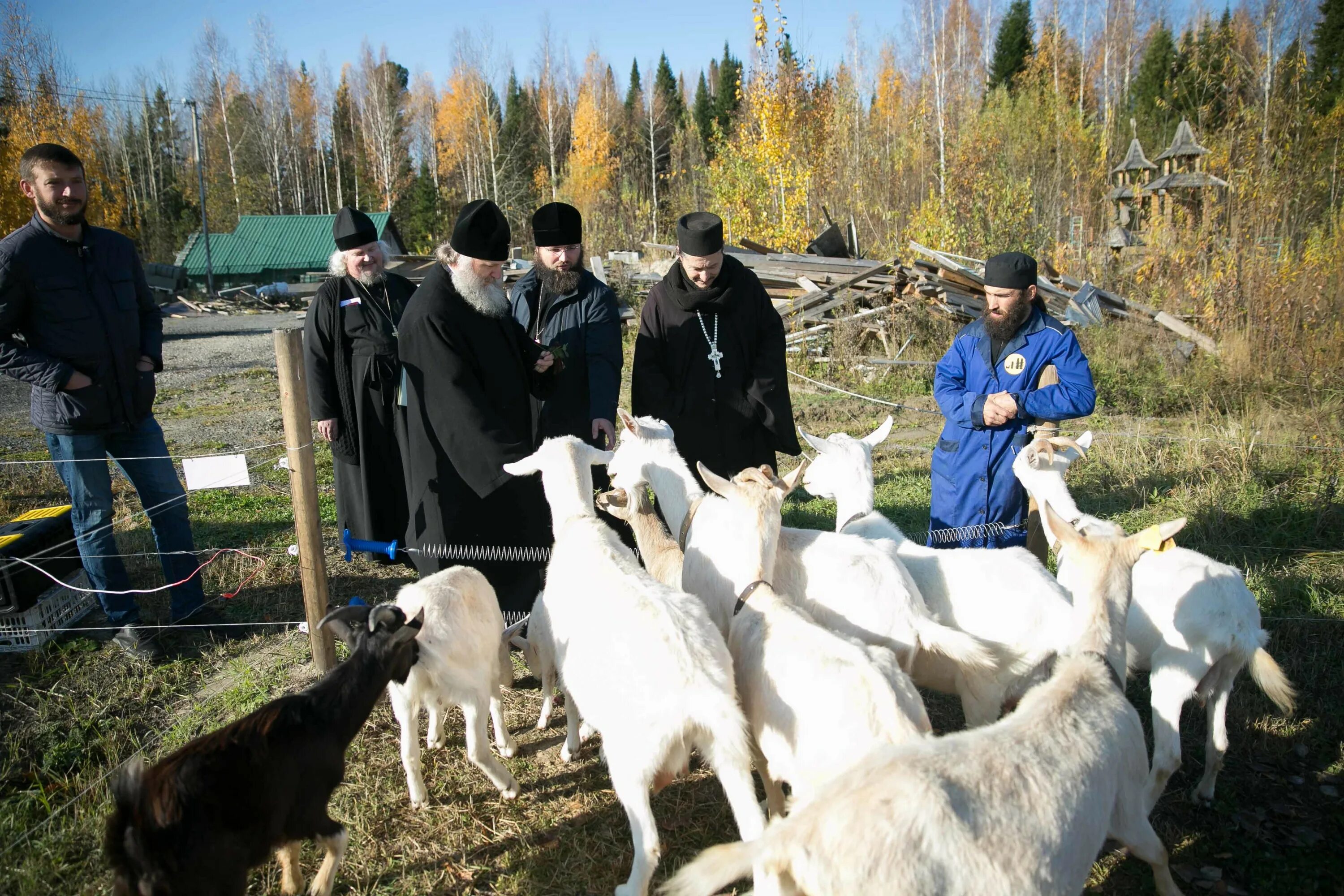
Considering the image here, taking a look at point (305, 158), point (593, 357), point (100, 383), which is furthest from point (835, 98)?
point (305, 158)

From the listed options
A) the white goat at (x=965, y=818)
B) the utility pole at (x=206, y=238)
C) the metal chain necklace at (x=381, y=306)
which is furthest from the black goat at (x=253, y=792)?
the utility pole at (x=206, y=238)

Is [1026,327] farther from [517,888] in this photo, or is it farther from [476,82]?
[476,82]

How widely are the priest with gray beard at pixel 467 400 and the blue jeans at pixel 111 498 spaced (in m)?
1.50

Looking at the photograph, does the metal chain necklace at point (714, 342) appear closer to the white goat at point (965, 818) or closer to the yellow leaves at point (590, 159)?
the white goat at point (965, 818)

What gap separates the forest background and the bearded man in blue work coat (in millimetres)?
6450

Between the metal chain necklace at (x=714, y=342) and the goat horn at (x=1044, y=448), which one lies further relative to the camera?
the metal chain necklace at (x=714, y=342)

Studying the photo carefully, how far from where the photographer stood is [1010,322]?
184 inches

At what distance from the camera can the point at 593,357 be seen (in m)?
5.45

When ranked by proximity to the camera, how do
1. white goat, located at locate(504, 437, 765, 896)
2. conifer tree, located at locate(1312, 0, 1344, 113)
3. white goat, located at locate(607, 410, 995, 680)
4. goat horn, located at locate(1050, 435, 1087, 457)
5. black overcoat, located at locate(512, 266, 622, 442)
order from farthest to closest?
conifer tree, located at locate(1312, 0, 1344, 113), black overcoat, located at locate(512, 266, 622, 442), goat horn, located at locate(1050, 435, 1087, 457), white goat, located at locate(607, 410, 995, 680), white goat, located at locate(504, 437, 765, 896)

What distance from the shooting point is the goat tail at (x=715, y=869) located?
6.64 feet

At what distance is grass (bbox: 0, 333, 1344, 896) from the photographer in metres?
3.27

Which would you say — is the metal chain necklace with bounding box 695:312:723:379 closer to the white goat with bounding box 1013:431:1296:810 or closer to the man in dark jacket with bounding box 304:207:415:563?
the man in dark jacket with bounding box 304:207:415:563

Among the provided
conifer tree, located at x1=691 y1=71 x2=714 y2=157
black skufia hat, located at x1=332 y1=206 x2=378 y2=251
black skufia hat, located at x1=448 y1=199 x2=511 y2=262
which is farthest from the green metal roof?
black skufia hat, located at x1=448 y1=199 x2=511 y2=262

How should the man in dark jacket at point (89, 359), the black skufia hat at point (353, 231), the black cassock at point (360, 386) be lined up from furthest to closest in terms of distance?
1. the black skufia hat at point (353, 231)
2. the black cassock at point (360, 386)
3. the man in dark jacket at point (89, 359)
